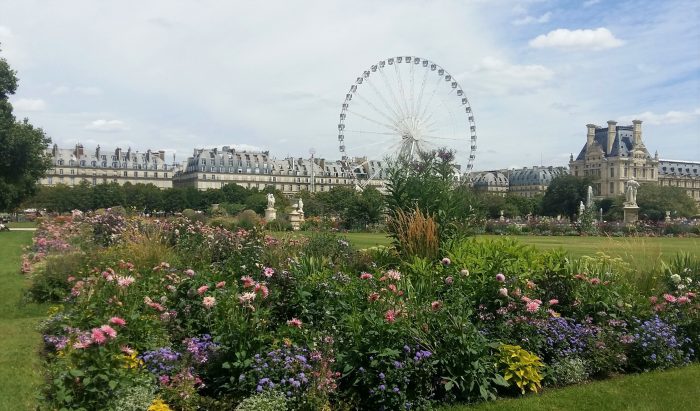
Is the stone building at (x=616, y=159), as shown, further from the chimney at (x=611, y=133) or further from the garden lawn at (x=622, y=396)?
the garden lawn at (x=622, y=396)

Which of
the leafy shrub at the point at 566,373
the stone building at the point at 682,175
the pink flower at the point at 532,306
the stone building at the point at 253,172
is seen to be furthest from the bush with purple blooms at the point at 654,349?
the stone building at the point at 682,175

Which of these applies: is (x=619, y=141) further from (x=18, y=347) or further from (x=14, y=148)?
(x=18, y=347)

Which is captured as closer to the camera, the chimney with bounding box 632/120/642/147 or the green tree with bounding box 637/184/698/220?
the green tree with bounding box 637/184/698/220

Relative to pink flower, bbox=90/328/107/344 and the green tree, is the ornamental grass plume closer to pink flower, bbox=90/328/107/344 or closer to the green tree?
pink flower, bbox=90/328/107/344

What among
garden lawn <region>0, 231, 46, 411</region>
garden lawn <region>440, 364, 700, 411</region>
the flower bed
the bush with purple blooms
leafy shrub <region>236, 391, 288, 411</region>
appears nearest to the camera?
leafy shrub <region>236, 391, 288, 411</region>

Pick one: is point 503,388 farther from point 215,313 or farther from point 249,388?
point 215,313

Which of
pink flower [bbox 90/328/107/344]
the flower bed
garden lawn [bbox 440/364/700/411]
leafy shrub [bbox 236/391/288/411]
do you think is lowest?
garden lawn [bbox 440/364/700/411]

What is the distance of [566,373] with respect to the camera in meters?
6.20

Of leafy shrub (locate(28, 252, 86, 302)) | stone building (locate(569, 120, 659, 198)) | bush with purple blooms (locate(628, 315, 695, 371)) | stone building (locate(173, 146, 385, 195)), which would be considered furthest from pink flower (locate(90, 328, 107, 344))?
stone building (locate(569, 120, 659, 198))

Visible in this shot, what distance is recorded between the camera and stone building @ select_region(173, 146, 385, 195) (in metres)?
124

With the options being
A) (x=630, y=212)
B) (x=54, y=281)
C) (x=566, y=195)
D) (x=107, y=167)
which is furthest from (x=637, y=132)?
(x=54, y=281)

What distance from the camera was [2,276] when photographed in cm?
1302

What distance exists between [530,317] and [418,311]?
4.25 ft

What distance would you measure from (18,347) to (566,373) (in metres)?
5.77
